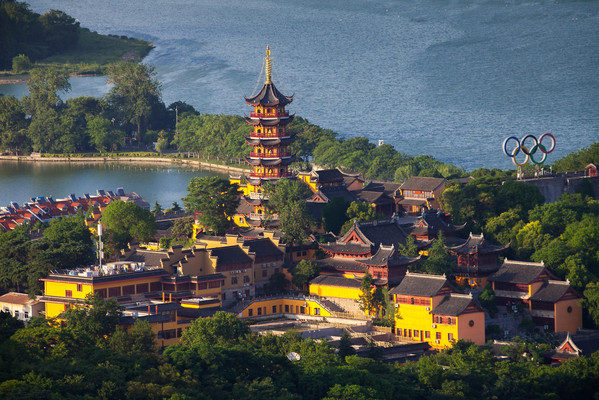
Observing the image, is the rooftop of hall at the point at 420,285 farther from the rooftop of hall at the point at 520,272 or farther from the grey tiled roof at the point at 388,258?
the rooftop of hall at the point at 520,272

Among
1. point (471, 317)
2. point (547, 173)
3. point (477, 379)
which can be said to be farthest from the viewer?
point (547, 173)

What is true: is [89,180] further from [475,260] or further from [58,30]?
[475,260]

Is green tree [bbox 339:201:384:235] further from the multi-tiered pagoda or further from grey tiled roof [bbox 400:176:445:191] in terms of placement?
the multi-tiered pagoda

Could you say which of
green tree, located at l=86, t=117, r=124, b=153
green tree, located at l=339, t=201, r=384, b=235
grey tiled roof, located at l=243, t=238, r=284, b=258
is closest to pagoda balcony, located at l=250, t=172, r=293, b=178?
green tree, located at l=339, t=201, r=384, b=235

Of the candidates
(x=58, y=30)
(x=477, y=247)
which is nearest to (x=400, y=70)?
(x=58, y=30)

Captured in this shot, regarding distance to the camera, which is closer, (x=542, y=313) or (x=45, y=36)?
(x=542, y=313)

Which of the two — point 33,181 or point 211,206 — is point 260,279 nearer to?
point 211,206

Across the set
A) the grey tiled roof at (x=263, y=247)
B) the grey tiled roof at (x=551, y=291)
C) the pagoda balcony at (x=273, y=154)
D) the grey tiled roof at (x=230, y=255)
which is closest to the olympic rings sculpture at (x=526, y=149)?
the pagoda balcony at (x=273, y=154)

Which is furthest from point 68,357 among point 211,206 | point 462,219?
point 462,219
